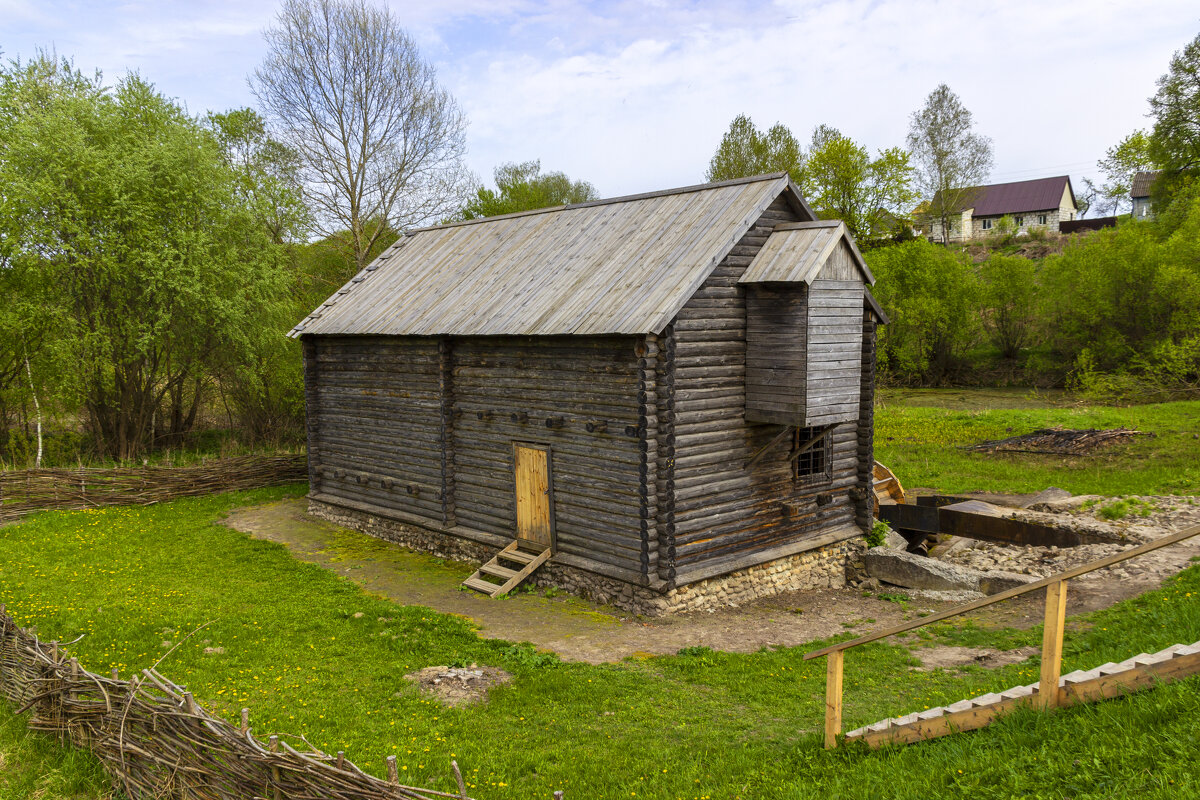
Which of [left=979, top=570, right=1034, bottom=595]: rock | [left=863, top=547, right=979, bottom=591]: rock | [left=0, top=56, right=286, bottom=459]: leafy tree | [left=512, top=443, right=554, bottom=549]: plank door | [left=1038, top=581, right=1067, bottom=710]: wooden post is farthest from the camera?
[left=0, top=56, right=286, bottom=459]: leafy tree

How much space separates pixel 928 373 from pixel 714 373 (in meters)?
39.9

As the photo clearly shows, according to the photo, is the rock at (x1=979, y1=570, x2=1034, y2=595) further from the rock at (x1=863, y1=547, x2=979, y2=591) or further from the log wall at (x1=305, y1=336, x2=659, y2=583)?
the log wall at (x1=305, y1=336, x2=659, y2=583)

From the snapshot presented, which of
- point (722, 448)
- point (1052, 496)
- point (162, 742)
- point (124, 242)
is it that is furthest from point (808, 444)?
point (124, 242)

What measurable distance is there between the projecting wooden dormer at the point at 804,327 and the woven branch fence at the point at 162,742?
9501 millimetres

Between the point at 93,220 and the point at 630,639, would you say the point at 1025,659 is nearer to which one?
the point at 630,639

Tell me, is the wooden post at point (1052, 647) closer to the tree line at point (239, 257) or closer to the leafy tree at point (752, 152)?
the tree line at point (239, 257)

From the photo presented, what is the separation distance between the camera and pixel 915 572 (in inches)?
595

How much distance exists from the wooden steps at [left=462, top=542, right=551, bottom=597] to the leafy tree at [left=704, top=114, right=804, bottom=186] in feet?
134

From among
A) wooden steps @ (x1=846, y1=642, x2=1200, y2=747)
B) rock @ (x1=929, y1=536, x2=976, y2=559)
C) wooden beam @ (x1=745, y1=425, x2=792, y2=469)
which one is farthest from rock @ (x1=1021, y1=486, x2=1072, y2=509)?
wooden steps @ (x1=846, y1=642, x2=1200, y2=747)

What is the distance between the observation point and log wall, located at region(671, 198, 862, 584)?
13.4 meters

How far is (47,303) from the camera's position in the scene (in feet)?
76.8

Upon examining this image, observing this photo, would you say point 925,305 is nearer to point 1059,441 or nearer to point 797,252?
point 1059,441

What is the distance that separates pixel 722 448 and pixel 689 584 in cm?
249

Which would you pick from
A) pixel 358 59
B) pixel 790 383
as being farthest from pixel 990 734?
pixel 358 59
